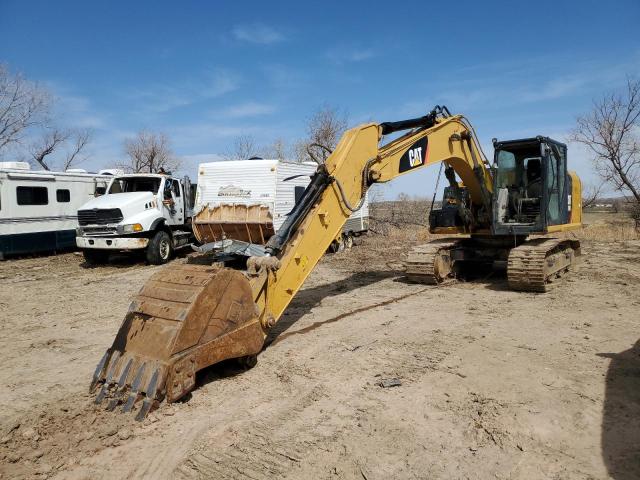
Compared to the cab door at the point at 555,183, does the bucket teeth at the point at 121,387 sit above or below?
below

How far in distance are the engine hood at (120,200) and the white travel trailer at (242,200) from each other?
176 cm

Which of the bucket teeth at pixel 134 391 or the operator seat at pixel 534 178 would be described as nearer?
the bucket teeth at pixel 134 391

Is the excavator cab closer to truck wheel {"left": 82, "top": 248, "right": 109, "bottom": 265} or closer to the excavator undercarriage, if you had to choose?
the excavator undercarriage

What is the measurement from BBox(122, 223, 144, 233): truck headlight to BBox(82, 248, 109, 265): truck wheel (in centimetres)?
167

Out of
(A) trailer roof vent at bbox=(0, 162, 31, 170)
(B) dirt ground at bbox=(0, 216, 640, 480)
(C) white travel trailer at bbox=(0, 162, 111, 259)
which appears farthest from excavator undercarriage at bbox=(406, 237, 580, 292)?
(A) trailer roof vent at bbox=(0, 162, 31, 170)

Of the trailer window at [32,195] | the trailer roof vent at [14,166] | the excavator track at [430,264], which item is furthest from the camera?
the trailer roof vent at [14,166]

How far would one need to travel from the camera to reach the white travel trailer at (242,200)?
12781 millimetres

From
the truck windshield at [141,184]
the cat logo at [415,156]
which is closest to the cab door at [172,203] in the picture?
the truck windshield at [141,184]

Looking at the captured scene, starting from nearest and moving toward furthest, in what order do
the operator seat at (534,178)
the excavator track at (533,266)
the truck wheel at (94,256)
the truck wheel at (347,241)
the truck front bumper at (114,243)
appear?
the excavator track at (533,266) < the operator seat at (534,178) < the truck front bumper at (114,243) < the truck wheel at (94,256) < the truck wheel at (347,241)

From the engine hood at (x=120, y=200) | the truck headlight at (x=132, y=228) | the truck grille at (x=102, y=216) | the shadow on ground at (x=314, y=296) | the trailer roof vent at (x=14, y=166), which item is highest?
the trailer roof vent at (x=14, y=166)

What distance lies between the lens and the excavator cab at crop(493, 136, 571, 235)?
909cm

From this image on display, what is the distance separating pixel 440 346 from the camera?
5883mm

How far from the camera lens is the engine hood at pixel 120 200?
1355 centimetres

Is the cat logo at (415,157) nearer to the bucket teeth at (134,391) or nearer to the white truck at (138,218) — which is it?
the bucket teeth at (134,391)
